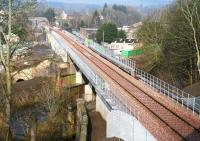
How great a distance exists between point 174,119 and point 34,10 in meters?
8.52

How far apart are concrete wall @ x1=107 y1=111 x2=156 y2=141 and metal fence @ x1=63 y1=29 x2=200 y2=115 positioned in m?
4.02

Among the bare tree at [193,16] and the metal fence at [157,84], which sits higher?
the bare tree at [193,16]

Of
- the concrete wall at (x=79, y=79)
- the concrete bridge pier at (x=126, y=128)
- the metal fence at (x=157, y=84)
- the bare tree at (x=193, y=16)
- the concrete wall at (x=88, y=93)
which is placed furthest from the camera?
the concrete wall at (x=79, y=79)

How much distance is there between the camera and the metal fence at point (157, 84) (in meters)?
24.8

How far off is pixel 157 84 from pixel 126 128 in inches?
459

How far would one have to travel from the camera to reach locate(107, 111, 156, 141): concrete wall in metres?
18.1

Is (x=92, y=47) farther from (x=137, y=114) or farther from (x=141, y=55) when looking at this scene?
(x=137, y=114)

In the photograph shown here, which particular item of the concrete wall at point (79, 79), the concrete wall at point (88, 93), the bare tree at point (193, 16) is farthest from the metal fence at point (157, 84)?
the bare tree at point (193, 16)

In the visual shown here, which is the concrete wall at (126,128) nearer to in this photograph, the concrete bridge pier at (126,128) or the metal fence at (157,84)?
the concrete bridge pier at (126,128)

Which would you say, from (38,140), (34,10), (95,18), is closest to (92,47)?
(38,140)

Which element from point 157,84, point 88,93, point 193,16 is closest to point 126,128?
point 157,84

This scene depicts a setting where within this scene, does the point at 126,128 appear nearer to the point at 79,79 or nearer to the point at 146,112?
the point at 146,112

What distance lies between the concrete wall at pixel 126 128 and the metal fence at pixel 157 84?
4019mm

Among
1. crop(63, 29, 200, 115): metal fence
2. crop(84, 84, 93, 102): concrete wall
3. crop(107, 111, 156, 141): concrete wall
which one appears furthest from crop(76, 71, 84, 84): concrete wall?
crop(107, 111, 156, 141): concrete wall
